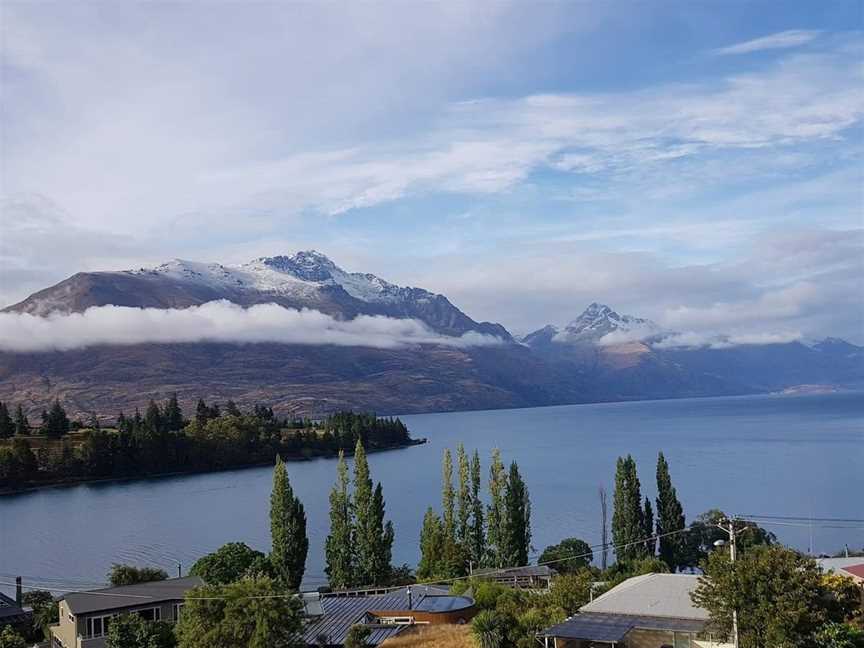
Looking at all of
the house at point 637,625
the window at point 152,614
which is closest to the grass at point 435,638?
the house at point 637,625

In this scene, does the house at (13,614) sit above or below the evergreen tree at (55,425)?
below

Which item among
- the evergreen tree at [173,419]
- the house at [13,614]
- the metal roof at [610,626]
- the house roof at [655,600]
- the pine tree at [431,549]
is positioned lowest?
the house at [13,614]

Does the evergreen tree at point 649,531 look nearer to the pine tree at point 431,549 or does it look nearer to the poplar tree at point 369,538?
the pine tree at point 431,549

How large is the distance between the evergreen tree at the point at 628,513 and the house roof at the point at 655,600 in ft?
72.4

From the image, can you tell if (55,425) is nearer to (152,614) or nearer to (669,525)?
(669,525)

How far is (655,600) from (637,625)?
228 centimetres

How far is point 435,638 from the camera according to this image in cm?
2992

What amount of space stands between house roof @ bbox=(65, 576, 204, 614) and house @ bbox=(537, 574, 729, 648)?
15092 millimetres

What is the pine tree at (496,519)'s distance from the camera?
52250mm

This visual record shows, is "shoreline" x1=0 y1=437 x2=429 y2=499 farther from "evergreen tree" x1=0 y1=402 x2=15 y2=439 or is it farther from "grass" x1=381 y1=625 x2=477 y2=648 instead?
"grass" x1=381 y1=625 x2=477 y2=648

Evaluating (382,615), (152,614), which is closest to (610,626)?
(382,615)

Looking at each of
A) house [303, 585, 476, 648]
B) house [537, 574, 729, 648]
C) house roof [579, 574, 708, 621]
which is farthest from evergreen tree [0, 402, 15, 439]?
house [537, 574, 729, 648]

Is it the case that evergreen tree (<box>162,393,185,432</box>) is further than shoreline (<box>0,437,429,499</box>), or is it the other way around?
evergreen tree (<box>162,393,185,432</box>)

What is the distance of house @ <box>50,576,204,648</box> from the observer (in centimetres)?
3297
